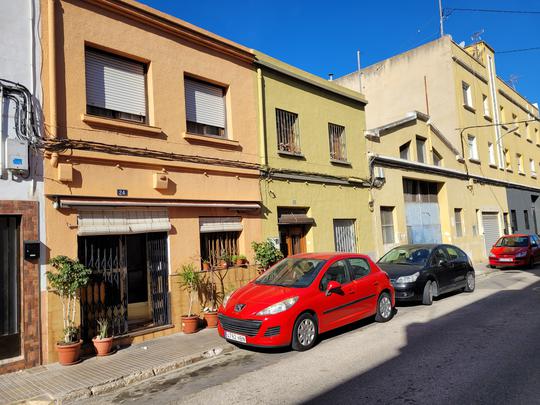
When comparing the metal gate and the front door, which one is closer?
the metal gate

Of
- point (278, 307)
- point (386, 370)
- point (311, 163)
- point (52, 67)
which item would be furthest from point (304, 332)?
point (311, 163)

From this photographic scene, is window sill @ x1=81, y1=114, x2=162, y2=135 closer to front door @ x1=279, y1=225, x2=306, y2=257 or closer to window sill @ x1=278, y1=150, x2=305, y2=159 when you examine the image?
window sill @ x1=278, y1=150, x2=305, y2=159

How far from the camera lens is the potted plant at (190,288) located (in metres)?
9.16

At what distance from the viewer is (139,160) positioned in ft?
29.4

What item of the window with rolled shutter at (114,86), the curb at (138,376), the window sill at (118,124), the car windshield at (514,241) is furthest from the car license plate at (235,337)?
the car windshield at (514,241)

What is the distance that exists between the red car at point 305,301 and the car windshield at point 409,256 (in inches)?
95.3

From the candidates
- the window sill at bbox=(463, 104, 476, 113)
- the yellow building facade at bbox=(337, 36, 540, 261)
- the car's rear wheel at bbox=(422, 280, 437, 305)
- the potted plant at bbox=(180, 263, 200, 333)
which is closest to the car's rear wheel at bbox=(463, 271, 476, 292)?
the car's rear wheel at bbox=(422, 280, 437, 305)

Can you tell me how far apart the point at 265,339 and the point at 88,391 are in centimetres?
265

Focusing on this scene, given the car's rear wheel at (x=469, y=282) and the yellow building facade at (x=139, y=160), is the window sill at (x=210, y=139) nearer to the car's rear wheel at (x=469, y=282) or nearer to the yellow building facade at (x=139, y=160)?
the yellow building facade at (x=139, y=160)

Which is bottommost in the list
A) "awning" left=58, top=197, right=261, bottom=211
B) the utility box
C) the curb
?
the curb

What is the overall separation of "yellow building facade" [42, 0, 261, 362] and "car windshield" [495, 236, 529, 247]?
14.0 m

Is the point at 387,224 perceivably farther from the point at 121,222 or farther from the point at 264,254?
the point at 121,222

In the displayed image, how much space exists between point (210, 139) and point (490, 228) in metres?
20.9

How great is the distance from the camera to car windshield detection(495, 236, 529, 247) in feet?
64.2
